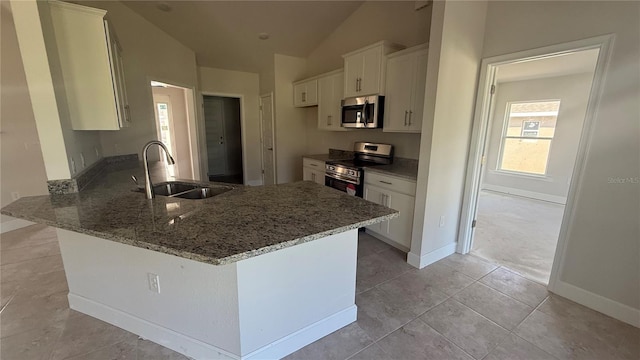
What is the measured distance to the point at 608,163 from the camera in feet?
6.41

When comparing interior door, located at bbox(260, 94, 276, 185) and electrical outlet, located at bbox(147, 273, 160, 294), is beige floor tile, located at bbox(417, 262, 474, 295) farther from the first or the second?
interior door, located at bbox(260, 94, 276, 185)

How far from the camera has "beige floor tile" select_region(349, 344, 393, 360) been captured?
162 cm

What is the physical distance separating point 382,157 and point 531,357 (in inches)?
95.3

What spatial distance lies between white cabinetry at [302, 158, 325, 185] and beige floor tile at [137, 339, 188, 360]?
110 inches

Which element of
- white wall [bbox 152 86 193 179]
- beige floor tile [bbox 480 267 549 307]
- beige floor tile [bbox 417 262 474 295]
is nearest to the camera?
beige floor tile [bbox 480 267 549 307]

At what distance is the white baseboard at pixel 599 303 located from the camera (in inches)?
76.4

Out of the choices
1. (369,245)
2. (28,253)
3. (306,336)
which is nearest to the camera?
(306,336)

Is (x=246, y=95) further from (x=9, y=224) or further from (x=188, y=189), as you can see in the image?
(x=9, y=224)

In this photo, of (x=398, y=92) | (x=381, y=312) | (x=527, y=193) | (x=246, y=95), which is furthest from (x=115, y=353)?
(x=527, y=193)

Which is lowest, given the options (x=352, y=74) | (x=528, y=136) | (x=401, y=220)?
(x=401, y=220)

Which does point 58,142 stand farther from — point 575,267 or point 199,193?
point 575,267

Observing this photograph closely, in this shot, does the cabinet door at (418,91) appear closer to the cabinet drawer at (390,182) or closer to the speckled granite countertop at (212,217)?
→ the cabinet drawer at (390,182)

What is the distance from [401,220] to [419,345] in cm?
134

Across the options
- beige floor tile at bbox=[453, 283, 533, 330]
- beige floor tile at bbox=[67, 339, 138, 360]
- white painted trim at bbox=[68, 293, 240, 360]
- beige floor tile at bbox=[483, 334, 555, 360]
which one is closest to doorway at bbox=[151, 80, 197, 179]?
white painted trim at bbox=[68, 293, 240, 360]
